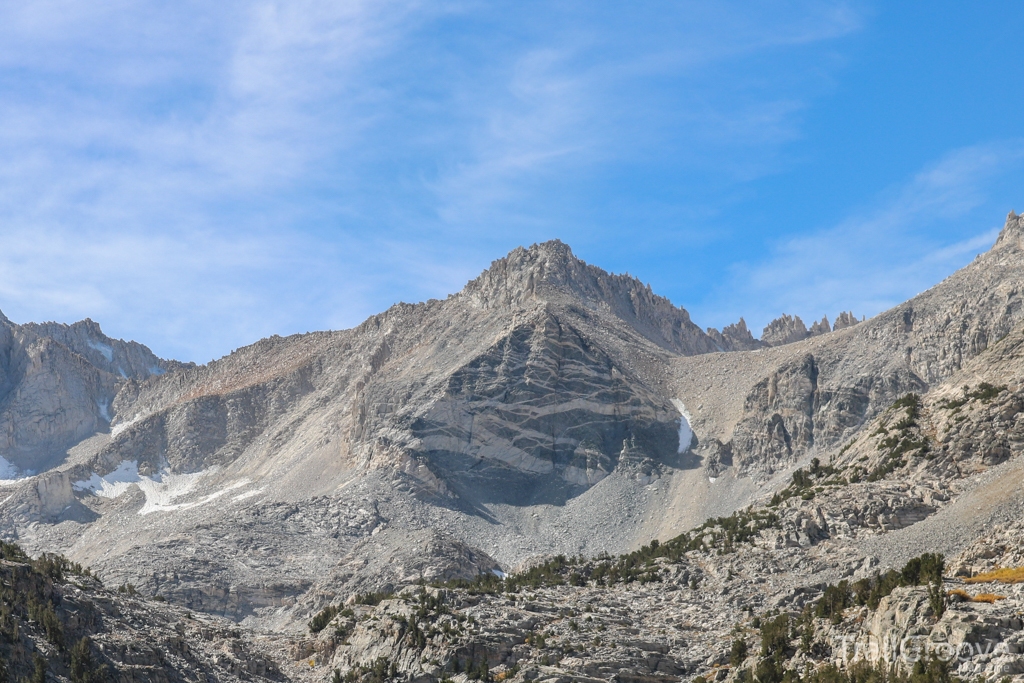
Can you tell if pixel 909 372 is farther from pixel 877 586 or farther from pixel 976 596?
pixel 976 596

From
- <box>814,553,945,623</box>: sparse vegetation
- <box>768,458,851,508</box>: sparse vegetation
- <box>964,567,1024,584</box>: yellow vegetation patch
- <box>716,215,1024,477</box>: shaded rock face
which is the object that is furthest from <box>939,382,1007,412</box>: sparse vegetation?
<box>716,215,1024,477</box>: shaded rock face

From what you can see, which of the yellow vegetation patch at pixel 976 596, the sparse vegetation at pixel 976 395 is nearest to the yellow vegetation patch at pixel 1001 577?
the yellow vegetation patch at pixel 976 596

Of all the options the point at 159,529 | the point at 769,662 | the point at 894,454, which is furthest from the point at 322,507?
the point at 769,662

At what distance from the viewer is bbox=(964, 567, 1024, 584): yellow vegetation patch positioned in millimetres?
76856

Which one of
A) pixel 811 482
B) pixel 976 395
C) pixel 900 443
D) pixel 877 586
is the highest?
pixel 976 395

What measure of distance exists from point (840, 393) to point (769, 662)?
119169mm

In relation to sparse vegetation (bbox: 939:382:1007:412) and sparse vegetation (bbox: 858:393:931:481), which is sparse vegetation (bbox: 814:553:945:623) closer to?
sparse vegetation (bbox: 858:393:931:481)

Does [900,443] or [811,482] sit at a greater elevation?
[900,443]

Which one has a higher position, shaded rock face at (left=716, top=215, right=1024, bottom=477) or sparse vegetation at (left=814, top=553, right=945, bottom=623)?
shaded rock face at (left=716, top=215, right=1024, bottom=477)

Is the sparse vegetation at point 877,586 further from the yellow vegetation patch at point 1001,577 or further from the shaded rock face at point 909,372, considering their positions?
the shaded rock face at point 909,372

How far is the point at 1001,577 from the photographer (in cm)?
7888

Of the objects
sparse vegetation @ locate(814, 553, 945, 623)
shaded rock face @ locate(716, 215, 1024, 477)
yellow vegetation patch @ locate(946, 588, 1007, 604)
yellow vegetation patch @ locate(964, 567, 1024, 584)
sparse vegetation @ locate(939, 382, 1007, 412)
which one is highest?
shaded rock face @ locate(716, 215, 1024, 477)

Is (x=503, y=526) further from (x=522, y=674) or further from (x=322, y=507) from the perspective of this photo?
(x=522, y=674)

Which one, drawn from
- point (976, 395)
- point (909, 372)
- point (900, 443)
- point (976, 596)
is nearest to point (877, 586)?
point (976, 596)
